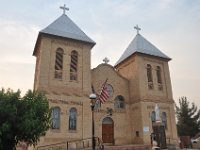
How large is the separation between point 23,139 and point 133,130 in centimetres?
1332

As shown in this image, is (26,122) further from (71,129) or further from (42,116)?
(71,129)

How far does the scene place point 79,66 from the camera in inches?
963

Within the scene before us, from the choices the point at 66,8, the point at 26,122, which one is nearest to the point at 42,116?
the point at 26,122

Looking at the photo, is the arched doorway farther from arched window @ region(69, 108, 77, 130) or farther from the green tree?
the green tree

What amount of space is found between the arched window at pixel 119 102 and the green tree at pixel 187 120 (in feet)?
67.6

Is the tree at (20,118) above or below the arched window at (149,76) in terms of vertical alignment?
below

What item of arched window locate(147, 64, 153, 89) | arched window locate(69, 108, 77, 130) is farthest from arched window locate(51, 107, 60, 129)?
arched window locate(147, 64, 153, 89)

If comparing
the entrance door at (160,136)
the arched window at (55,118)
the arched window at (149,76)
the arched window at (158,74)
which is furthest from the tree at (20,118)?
the arched window at (158,74)

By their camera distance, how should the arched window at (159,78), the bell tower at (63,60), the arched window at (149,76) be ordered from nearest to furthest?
the bell tower at (63,60)
the arched window at (149,76)
the arched window at (159,78)

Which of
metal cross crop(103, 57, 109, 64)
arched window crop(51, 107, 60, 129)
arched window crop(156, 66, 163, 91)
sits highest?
metal cross crop(103, 57, 109, 64)

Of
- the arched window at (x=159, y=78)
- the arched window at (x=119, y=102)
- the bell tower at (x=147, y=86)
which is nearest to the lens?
the bell tower at (x=147, y=86)

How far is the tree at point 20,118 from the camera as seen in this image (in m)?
15.2

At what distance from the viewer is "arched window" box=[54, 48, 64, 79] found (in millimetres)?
23266

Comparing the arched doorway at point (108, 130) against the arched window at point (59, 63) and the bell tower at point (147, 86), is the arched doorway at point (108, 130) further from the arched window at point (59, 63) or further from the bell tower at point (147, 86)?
the arched window at point (59, 63)
